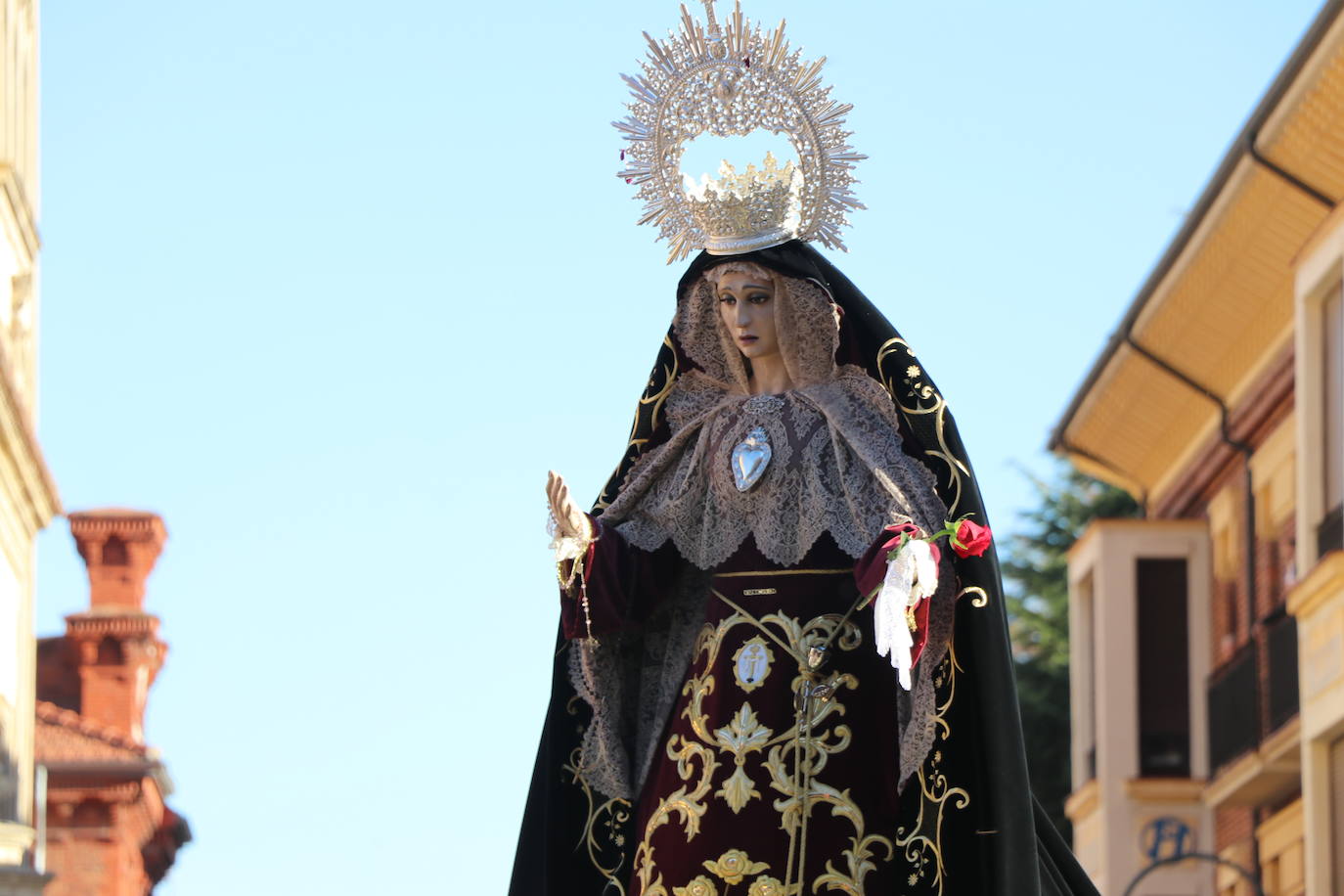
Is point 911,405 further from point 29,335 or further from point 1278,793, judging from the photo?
point 29,335

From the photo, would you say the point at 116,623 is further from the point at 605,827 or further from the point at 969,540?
the point at 969,540

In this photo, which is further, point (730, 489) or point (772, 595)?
point (730, 489)

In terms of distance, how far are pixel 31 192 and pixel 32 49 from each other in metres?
1.52

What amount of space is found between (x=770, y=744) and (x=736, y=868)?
40 centimetres

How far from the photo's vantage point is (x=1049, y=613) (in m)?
40.3

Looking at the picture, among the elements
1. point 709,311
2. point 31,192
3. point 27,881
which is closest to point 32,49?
point 31,192

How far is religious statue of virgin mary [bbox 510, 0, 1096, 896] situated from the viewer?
945cm

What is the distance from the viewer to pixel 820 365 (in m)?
10.1

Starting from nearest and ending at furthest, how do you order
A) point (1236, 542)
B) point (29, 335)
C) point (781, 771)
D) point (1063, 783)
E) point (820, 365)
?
point (781, 771) → point (820, 365) → point (1236, 542) → point (29, 335) → point (1063, 783)

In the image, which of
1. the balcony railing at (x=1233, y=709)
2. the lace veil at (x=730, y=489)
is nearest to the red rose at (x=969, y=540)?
the lace veil at (x=730, y=489)

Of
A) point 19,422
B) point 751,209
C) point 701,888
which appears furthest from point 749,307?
point 19,422

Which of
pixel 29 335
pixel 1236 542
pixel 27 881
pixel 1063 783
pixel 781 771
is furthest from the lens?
pixel 1063 783

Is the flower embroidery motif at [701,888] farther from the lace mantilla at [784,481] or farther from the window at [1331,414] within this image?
the window at [1331,414]

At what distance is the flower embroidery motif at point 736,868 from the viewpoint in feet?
30.8
